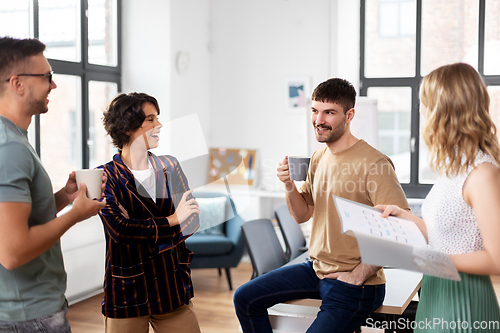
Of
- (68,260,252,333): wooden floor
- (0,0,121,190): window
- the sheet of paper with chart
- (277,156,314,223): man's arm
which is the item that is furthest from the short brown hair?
(0,0,121,190): window

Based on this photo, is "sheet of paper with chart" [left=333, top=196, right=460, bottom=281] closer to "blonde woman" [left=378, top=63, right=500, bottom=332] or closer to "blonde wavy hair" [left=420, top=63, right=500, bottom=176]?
"blonde woman" [left=378, top=63, right=500, bottom=332]

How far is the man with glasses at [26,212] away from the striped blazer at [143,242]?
0.28m

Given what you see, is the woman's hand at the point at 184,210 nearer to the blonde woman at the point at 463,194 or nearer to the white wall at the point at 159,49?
the blonde woman at the point at 463,194

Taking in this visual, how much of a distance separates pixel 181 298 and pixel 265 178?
391 cm

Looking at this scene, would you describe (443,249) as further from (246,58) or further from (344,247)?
(246,58)

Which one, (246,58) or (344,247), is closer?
(344,247)

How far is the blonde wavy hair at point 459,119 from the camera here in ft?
4.39

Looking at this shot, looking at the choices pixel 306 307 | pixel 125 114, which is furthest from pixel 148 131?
pixel 306 307

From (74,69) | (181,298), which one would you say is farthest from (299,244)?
(74,69)

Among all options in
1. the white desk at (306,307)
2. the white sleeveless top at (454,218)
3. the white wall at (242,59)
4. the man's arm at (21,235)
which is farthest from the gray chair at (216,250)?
the white sleeveless top at (454,218)

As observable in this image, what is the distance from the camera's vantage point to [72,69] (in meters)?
4.50

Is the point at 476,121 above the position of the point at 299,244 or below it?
above

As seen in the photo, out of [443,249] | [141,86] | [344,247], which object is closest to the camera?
[443,249]

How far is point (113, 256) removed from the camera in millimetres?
1792
